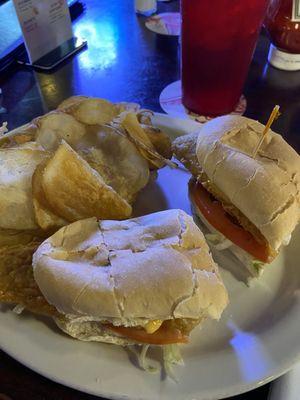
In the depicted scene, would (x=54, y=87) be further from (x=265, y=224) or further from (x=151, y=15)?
(x=265, y=224)

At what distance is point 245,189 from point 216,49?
759 mm

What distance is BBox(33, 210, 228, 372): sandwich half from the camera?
103 cm

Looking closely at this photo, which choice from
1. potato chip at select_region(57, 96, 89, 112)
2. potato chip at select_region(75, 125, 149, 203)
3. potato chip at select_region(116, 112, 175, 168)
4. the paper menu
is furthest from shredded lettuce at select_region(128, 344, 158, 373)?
the paper menu

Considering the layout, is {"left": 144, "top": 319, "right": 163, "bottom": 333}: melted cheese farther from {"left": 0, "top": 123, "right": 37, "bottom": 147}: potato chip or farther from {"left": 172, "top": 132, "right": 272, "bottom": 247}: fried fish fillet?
{"left": 0, "top": 123, "right": 37, "bottom": 147}: potato chip

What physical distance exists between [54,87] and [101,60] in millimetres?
400

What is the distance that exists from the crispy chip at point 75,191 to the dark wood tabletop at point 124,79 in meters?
0.91

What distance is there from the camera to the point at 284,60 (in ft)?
8.02

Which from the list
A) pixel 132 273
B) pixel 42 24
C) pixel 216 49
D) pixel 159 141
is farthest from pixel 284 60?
pixel 132 273

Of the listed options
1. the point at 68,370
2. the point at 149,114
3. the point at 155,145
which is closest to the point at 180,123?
the point at 149,114

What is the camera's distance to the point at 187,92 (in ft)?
6.82

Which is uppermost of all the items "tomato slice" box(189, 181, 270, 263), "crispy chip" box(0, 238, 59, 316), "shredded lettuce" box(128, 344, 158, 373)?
"crispy chip" box(0, 238, 59, 316)

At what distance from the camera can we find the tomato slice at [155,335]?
109cm

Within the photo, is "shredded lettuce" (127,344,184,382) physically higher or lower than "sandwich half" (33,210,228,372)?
lower

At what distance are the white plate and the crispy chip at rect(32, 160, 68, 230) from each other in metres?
0.28
